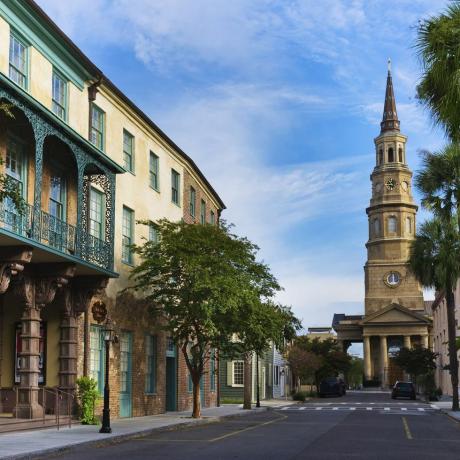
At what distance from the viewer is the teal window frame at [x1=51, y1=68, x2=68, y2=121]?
22.9 m

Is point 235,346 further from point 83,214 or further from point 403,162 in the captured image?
point 403,162

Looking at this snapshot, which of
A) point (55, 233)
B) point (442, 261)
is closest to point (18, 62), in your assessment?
point (55, 233)

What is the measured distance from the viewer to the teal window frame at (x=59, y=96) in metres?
22.9

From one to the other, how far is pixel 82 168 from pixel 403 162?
314ft

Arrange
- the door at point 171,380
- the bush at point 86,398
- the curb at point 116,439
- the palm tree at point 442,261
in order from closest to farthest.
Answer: the curb at point 116,439 → the bush at point 86,398 → the door at point 171,380 → the palm tree at point 442,261

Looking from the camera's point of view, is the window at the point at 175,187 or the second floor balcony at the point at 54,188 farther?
the window at the point at 175,187

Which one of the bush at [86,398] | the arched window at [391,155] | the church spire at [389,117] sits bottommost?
the bush at [86,398]

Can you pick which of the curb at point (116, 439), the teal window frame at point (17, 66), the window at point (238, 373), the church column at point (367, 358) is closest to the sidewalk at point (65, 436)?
the curb at point (116, 439)

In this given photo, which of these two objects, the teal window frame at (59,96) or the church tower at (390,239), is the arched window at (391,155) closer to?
the church tower at (390,239)

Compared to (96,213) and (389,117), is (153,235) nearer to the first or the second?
(96,213)

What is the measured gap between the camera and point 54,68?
75.0 ft

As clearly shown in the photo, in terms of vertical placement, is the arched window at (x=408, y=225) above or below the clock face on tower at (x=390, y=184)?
below

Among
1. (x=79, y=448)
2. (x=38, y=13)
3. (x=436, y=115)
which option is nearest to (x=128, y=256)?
(x=38, y=13)

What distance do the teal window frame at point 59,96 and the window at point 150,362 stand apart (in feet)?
33.7
